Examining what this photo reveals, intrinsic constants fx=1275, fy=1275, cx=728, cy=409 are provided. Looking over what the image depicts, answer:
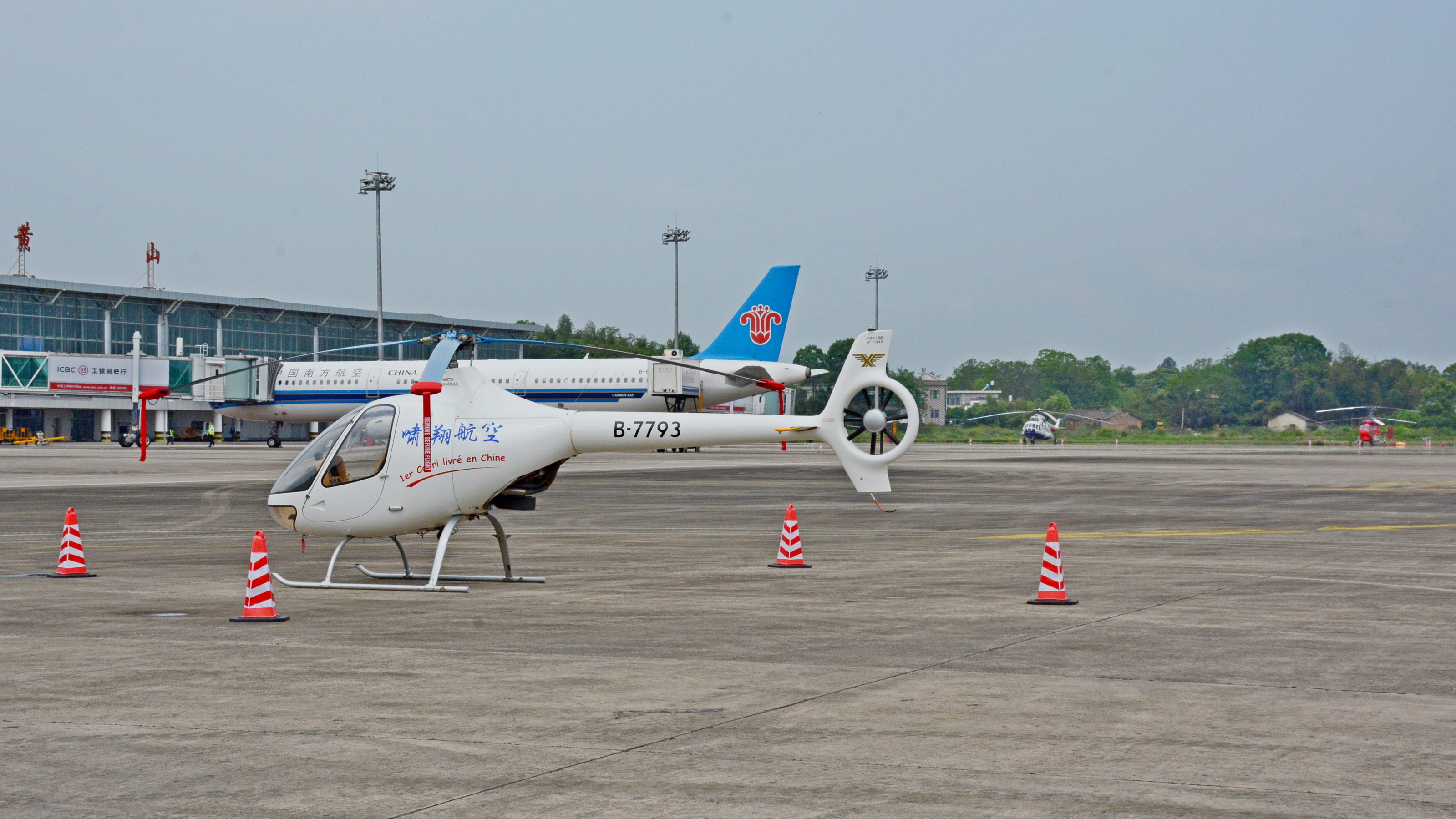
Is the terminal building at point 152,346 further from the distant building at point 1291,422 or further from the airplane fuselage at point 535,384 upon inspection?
the distant building at point 1291,422

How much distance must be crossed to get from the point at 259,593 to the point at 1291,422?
615ft

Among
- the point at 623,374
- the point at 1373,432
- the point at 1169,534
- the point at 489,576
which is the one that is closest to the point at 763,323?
the point at 623,374

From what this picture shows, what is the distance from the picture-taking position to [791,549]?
18.3 metres

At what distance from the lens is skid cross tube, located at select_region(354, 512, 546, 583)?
16.8 metres

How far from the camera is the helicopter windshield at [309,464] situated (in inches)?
667

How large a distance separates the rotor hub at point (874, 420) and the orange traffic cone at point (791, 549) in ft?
10.2

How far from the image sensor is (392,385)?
61312 millimetres

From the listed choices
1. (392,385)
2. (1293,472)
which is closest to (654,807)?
(1293,472)

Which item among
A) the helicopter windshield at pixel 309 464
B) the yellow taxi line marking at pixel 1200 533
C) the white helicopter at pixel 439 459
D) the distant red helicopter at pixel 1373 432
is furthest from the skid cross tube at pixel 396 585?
the distant red helicopter at pixel 1373 432

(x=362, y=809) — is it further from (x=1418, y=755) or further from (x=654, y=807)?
(x=1418, y=755)

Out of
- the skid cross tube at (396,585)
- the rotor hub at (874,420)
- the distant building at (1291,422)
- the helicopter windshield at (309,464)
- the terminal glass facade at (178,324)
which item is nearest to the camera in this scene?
the skid cross tube at (396,585)

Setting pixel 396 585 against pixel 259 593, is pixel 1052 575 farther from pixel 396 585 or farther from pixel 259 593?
pixel 259 593

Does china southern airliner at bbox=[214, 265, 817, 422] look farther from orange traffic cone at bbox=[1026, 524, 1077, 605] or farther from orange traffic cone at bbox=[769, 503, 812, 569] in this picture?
orange traffic cone at bbox=[1026, 524, 1077, 605]

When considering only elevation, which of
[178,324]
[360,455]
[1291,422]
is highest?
[178,324]
